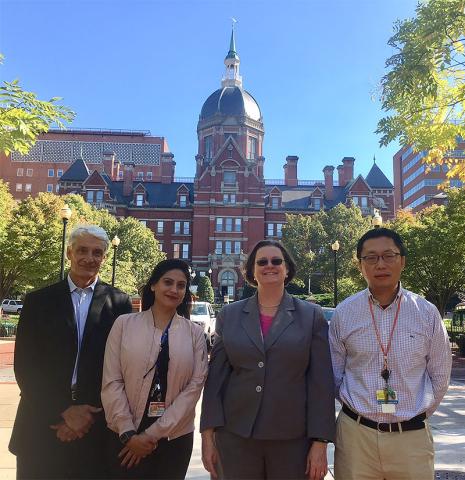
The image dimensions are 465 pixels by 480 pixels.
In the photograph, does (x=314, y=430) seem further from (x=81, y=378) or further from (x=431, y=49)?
(x=431, y=49)

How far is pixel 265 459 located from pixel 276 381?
54cm

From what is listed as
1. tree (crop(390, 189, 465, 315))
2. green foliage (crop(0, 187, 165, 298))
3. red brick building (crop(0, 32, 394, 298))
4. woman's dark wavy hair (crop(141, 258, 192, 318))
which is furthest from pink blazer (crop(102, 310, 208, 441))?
red brick building (crop(0, 32, 394, 298))

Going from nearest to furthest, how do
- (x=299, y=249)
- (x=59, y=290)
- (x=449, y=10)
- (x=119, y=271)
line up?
(x=59, y=290) → (x=449, y=10) → (x=119, y=271) → (x=299, y=249)

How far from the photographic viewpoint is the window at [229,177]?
62969 millimetres

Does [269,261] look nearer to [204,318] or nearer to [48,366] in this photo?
[48,366]

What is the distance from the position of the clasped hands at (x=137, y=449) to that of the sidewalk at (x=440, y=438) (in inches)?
79.7

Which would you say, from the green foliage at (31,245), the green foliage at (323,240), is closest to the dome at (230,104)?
the green foliage at (323,240)

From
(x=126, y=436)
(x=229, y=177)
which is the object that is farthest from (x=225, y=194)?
(x=126, y=436)

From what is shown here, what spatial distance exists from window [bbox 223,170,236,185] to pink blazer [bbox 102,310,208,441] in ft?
197

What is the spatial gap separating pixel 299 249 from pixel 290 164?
89.3ft

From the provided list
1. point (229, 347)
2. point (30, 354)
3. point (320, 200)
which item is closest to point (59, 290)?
point (30, 354)

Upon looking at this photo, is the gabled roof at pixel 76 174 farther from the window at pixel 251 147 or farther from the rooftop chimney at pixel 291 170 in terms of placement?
the rooftop chimney at pixel 291 170

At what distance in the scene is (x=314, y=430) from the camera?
122 inches

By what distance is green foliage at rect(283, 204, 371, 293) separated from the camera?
156 feet
